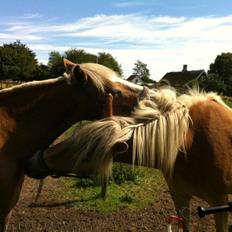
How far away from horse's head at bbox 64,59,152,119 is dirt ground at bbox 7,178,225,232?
2876 millimetres

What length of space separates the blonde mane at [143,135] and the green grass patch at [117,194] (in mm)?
3028

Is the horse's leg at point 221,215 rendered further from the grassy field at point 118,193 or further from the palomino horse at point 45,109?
the grassy field at point 118,193

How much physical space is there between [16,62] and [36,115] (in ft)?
187

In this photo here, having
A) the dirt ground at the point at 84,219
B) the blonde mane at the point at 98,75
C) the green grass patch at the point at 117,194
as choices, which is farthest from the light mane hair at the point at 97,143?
the green grass patch at the point at 117,194

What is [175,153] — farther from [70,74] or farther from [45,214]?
[45,214]

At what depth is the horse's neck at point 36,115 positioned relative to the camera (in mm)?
3102

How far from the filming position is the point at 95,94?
3025 millimetres

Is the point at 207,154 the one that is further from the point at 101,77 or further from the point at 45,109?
the point at 45,109

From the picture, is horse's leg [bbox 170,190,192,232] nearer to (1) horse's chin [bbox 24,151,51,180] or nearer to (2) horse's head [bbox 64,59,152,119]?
(2) horse's head [bbox 64,59,152,119]

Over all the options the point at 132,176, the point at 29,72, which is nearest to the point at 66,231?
the point at 132,176

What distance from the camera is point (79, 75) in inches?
118

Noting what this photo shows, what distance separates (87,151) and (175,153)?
64 cm

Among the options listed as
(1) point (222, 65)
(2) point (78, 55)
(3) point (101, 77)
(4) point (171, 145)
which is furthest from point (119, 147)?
(1) point (222, 65)

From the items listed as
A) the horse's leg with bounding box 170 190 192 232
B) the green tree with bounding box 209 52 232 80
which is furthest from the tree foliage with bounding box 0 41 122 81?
the horse's leg with bounding box 170 190 192 232
